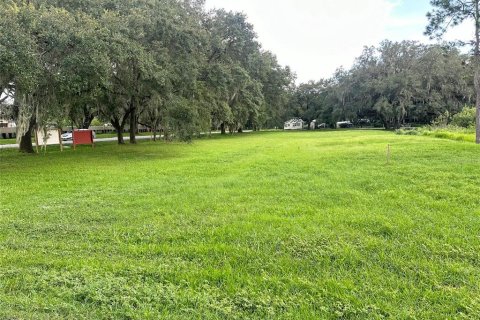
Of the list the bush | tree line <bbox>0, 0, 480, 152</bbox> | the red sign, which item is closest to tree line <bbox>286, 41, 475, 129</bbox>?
tree line <bbox>0, 0, 480, 152</bbox>

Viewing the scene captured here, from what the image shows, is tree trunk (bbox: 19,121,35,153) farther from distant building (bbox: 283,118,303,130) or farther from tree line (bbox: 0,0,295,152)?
distant building (bbox: 283,118,303,130)

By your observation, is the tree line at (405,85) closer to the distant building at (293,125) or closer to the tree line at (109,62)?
the distant building at (293,125)

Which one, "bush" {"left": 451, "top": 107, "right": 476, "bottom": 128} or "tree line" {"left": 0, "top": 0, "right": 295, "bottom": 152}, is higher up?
"tree line" {"left": 0, "top": 0, "right": 295, "bottom": 152}

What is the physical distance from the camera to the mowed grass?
252 cm

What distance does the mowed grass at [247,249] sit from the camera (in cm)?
252

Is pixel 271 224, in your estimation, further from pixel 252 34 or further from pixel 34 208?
pixel 252 34

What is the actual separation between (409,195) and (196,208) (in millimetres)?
3388

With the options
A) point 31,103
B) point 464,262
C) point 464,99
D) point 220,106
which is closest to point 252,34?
point 220,106

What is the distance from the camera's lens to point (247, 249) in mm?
3492

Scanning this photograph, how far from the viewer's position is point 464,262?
3.11m

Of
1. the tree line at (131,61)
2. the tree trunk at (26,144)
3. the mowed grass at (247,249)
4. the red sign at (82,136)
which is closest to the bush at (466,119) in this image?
the tree line at (131,61)

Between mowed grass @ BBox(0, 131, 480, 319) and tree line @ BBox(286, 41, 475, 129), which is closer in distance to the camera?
mowed grass @ BBox(0, 131, 480, 319)

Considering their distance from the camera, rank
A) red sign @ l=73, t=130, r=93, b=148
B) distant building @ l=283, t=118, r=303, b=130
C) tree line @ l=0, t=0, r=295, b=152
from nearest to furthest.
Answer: tree line @ l=0, t=0, r=295, b=152 → red sign @ l=73, t=130, r=93, b=148 → distant building @ l=283, t=118, r=303, b=130

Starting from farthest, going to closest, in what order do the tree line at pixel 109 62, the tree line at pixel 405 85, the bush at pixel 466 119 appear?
the tree line at pixel 405 85
the bush at pixel 466 119
the tree line at pixel 109 62
